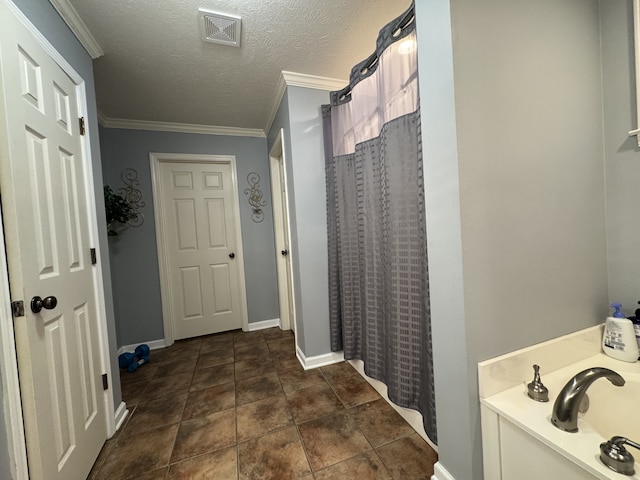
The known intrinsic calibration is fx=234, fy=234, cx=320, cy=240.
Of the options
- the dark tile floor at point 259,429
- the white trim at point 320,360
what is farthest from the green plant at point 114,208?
the white trim at point 320,360

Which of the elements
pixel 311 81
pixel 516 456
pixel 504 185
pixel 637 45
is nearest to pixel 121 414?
pixel 516 456

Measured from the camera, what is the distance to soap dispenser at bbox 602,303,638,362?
95 cm

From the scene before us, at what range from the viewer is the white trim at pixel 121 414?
143cm

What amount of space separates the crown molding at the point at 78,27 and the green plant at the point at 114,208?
3.60ft

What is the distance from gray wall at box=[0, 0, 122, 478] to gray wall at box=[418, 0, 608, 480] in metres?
1.64

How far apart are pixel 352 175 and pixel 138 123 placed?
2340mm

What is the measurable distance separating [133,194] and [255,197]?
121cm

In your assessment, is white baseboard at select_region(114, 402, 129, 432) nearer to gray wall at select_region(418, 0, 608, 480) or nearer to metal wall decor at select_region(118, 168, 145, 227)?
metal wall decor at select_region(118, 168, 145, 227)

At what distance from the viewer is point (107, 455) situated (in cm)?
124

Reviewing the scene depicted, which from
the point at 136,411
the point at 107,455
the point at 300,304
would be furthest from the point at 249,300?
the point at 107,455

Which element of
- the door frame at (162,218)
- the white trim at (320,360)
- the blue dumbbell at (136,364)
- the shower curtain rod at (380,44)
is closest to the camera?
the shower curtain rod at (380,44)

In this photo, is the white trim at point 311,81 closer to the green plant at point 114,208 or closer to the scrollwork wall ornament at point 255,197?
the scrollwork wall ornament at point 255,197

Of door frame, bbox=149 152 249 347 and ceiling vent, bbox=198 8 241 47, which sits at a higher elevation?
ceiling vent, bbox=198 8 241 47

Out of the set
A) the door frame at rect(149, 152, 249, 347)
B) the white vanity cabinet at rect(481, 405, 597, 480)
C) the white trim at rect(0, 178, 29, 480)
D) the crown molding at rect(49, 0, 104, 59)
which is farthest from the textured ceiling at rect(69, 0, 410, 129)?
the white vanity cabinet at rect(481, 405, 597, 480)
